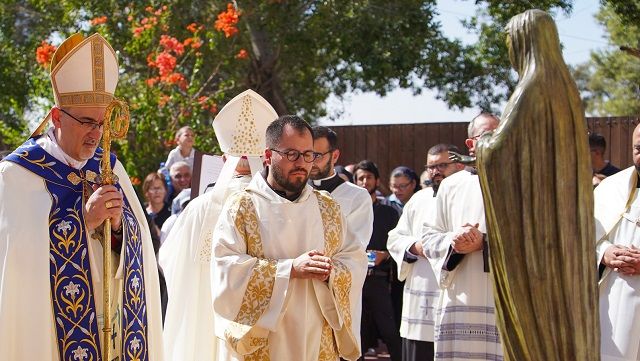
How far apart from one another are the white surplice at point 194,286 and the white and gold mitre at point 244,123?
0.84 feet

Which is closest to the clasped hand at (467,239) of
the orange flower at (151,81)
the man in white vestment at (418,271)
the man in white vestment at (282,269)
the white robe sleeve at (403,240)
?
the man in white vestment at (418,271)

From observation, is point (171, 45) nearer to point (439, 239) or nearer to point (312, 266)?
point (439, 239)

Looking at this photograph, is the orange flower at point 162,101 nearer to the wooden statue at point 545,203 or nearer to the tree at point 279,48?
the tree at point 279,48

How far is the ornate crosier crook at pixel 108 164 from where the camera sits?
4973mm

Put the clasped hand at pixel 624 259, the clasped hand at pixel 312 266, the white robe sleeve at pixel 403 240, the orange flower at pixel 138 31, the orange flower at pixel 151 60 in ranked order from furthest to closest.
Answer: the orange flower at pixel 138 31, the orange flower at pixel 151 60, the white robe sleeve at pixel 403 240, the clasped hand at pixel 624 259, the clasped hand at pixel 312 266

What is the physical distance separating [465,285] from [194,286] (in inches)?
73.2

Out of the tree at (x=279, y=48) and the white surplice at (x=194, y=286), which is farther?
the tree at (x=279, y=48)

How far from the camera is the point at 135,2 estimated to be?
51.0 ft

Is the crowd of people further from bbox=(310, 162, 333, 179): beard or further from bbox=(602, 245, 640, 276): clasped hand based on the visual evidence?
bbox=(310, 162, 333, 179): beard

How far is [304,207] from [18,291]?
1550 mm

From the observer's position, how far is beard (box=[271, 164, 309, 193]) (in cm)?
548

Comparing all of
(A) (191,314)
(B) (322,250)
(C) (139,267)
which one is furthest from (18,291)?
(A) (191,314)

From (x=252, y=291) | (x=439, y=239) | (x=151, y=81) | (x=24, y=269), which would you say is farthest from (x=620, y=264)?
(x=151, y=81)

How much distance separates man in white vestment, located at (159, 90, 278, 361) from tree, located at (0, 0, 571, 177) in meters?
6.50
